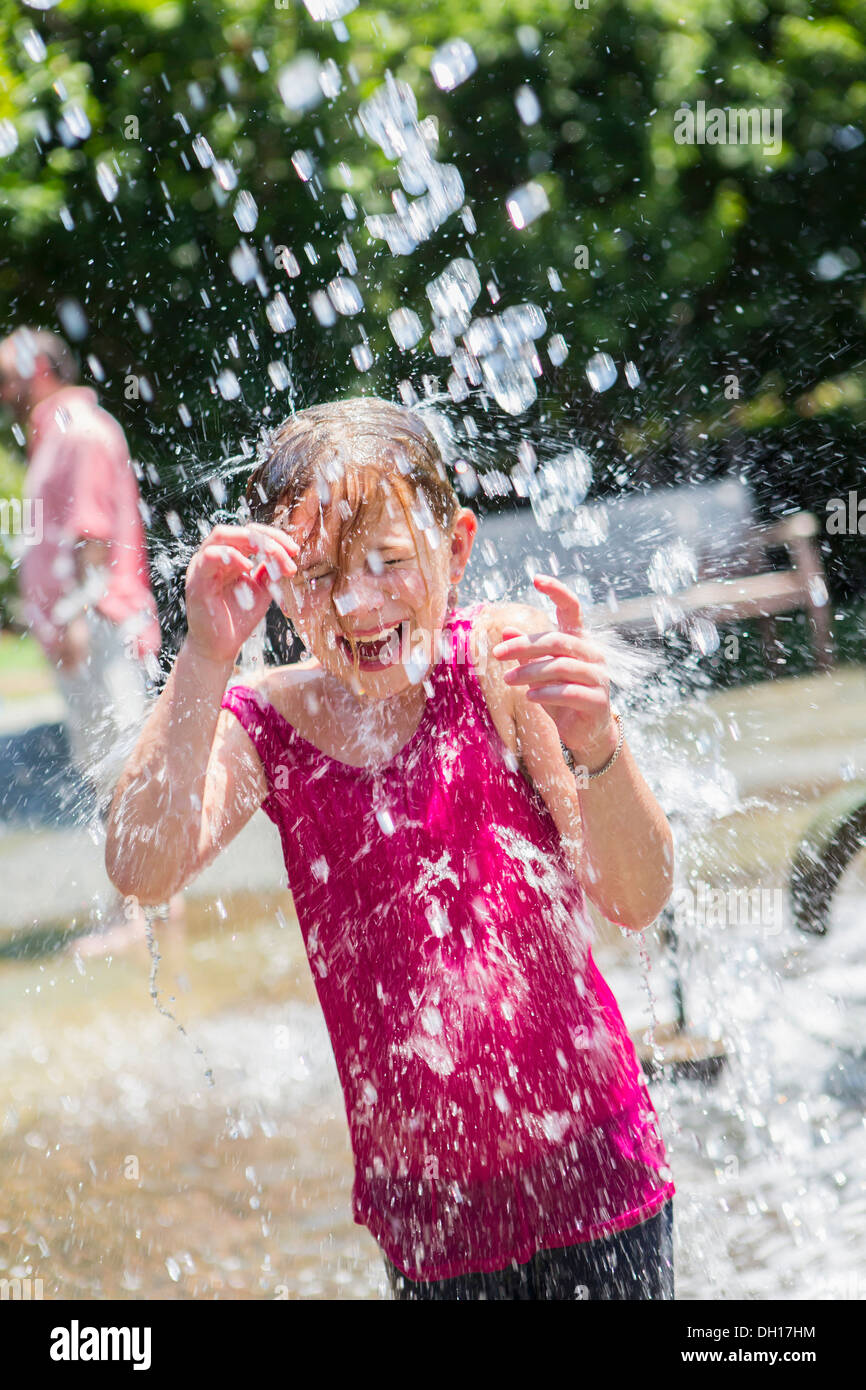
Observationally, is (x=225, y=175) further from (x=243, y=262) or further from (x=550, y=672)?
(x=550, y=672)

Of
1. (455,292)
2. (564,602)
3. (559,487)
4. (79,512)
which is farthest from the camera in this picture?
(455,292)

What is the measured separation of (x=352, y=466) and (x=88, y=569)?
10.6 ft

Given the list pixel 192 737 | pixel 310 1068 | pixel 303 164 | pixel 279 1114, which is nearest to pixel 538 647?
pixel 192 737

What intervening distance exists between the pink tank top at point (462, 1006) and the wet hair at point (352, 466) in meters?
0.26

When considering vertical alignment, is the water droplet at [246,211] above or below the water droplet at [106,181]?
below

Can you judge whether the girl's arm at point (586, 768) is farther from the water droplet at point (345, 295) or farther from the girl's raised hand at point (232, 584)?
the water droplet at point (345, 295)

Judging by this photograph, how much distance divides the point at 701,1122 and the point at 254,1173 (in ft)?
3.48

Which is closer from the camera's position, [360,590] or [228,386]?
[360,590]

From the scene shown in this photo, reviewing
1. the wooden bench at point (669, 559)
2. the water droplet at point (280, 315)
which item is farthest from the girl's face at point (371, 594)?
the water droplet at point (280, 315)

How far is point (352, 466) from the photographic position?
177cm

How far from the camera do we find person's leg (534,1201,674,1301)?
155 cm

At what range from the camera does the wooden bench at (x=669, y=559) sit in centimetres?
456

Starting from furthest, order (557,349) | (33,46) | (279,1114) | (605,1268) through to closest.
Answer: (557,349) < (33,46) < (279,1114) < (605,1268)

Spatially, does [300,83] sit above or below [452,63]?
below
